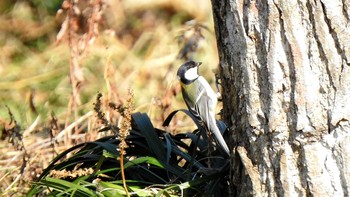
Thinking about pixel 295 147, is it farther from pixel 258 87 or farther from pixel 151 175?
pixel 151 175

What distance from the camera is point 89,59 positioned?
22.8 ft

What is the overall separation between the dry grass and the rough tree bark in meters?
2.30

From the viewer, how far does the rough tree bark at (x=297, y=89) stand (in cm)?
277

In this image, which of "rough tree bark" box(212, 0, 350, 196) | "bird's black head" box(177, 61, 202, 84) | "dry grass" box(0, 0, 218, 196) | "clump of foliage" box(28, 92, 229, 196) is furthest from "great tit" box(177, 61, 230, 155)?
"dry grass" box(0, 0, 218, 196)

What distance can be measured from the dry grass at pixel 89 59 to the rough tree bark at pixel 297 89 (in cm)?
230

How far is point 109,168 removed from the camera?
3.36 m

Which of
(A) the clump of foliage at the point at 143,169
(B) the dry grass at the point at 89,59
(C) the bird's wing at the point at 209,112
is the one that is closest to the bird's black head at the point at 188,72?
(C) the bird's wing at the point at 209,112

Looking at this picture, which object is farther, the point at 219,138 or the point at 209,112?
the point at 209,112

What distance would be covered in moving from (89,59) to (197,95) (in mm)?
3047

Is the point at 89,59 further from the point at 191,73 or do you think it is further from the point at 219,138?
the point at 219,138

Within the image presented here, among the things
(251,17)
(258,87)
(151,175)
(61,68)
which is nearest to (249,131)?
(258,87)

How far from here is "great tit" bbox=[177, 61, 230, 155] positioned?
3754 mm

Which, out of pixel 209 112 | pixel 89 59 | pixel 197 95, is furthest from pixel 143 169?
pixel 89 59

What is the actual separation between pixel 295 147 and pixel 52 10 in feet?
16.6
